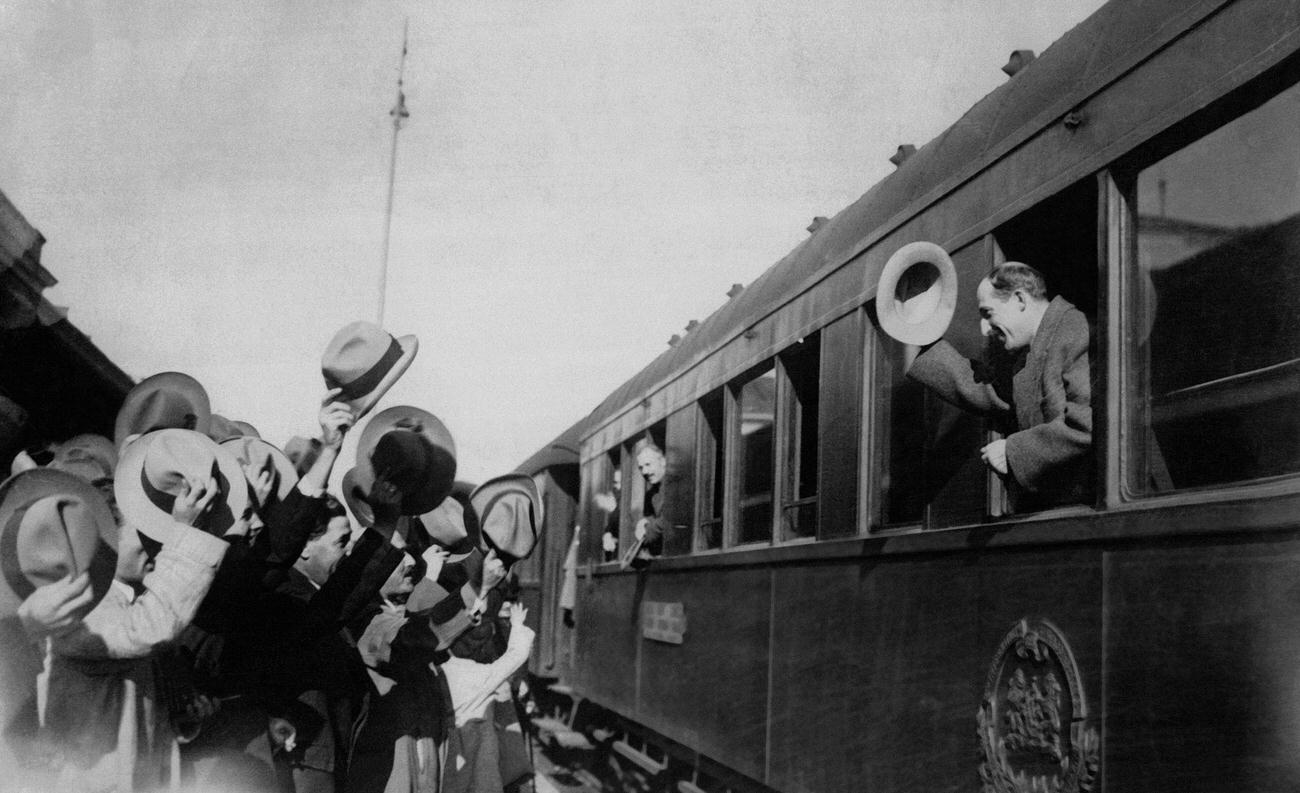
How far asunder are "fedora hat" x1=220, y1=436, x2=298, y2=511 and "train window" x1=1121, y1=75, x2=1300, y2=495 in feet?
7.69

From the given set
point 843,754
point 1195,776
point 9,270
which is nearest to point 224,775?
point 9,270

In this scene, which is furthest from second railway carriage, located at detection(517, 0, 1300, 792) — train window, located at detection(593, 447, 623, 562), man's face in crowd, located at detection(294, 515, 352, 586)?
train window, located at detection(593, 447, 623, 562)

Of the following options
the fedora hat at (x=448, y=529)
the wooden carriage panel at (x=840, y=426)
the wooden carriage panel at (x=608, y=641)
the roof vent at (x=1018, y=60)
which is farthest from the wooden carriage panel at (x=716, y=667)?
the roof vent at (x=1018, y=60)

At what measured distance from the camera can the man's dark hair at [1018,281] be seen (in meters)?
3.57

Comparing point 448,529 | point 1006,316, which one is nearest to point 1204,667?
point 1006,316

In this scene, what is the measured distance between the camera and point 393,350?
391 cm

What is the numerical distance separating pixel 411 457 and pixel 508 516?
3.42 ft

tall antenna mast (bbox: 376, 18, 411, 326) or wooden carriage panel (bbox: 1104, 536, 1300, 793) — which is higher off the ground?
tall antenna mast (bbox: 376, 18, 411, 326)

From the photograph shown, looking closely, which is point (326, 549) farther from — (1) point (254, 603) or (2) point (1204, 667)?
(2) point (1204, 667)

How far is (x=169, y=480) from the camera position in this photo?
9.97 ft

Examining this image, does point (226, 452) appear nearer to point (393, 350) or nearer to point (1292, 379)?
point (393, 350)

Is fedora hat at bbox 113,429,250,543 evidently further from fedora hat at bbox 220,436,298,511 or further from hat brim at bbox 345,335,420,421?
hat brim at bbox 345,335,420,421

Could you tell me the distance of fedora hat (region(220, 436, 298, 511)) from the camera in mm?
3697

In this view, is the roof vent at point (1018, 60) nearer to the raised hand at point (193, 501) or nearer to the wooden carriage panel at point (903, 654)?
the wooden carriage panel at point (903, 654)
